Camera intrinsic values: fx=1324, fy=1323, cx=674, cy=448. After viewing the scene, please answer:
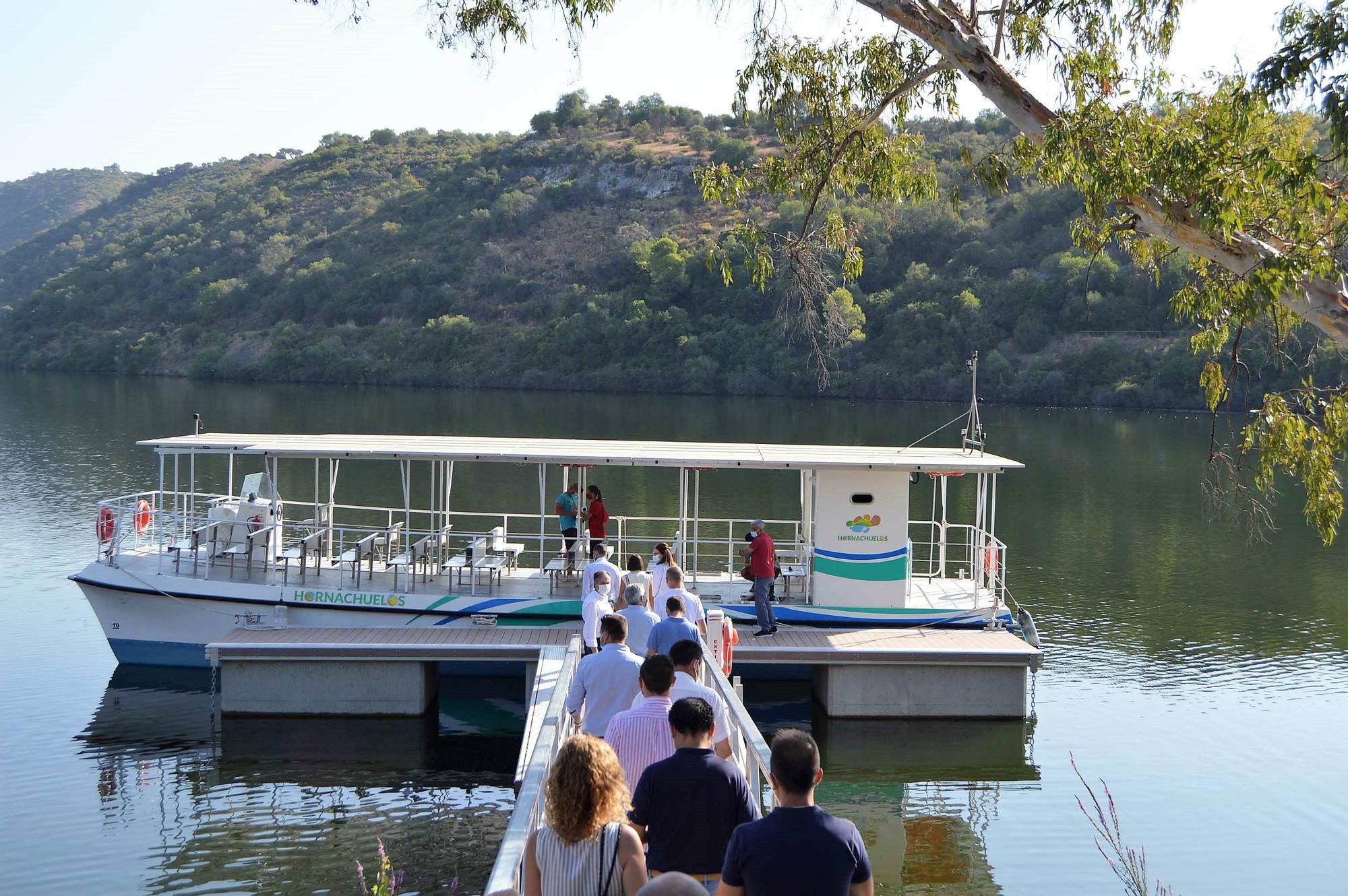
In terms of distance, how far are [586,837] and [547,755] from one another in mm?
1963

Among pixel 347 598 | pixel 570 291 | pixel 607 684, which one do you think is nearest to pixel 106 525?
pixel 347 598

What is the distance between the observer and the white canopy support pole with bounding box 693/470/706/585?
1528 centimetres

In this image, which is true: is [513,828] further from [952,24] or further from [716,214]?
[716,214]

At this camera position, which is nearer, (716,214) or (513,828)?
(513,828)

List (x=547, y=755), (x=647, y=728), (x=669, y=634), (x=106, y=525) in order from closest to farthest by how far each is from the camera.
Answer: (x=647, y=728), (x=547, y=755), (x=669, y=634), (x=106, y=525)

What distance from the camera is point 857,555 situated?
1524 centimetres

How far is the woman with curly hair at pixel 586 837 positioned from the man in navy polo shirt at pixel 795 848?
0.35 meters

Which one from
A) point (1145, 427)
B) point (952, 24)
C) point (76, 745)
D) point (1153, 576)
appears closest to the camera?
point (952, 24)

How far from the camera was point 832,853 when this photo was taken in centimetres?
435

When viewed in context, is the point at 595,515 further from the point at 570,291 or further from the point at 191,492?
the point at 570,291

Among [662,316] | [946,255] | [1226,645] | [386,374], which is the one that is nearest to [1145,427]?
[946,255]

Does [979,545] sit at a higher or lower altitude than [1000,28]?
lower

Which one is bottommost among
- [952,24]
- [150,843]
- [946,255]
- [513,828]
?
[150,843]

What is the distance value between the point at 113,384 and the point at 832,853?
75231 millimetres
